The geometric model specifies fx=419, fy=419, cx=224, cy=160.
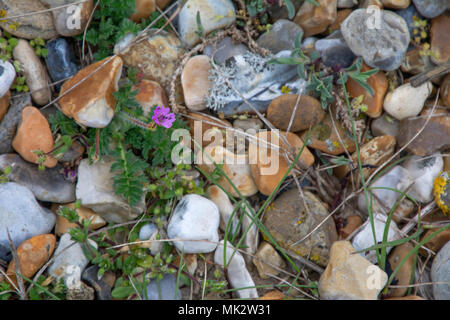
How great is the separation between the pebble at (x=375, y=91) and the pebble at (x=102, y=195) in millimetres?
2016

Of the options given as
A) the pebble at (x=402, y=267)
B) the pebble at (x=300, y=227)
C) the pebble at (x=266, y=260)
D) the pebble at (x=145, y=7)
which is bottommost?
the pebble at (x=402, y=267)

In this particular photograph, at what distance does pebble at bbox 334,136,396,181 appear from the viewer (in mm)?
3555

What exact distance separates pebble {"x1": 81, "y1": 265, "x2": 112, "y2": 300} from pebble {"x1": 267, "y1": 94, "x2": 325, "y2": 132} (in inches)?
73.3

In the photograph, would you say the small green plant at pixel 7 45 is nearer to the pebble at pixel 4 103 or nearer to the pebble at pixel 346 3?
the pebble at pixel 4 103

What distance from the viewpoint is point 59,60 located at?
348 centimetres

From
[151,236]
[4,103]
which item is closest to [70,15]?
[4,103]

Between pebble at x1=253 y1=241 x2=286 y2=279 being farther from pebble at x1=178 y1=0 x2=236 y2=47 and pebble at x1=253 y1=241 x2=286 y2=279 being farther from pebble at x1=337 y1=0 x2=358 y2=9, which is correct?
pebble at x1=337 y1=0 x2=358 y2=9

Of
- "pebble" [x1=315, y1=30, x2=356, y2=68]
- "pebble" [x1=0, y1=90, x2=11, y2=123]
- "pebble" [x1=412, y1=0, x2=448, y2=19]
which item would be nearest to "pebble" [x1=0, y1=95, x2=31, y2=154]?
"pebble" [x1=0, y1=90, x2=11, y2=123]

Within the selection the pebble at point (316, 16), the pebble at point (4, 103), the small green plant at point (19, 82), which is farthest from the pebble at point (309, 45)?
the pebble at point (4, 103)

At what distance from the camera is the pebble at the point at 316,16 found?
11.8ft

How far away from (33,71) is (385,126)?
3.00 m

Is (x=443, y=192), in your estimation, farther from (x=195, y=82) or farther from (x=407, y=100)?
(x=195, y=82)

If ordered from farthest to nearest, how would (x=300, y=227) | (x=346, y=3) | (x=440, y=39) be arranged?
(x=346, y=3)
(x=440, y=39)
(x=300, y=227)
